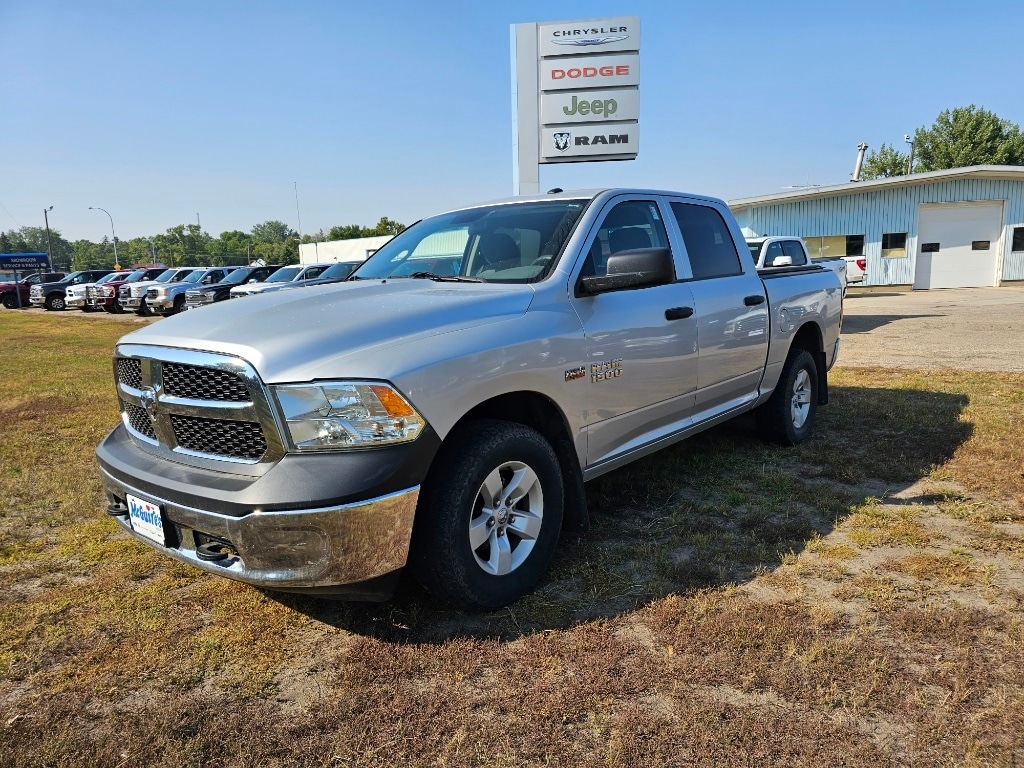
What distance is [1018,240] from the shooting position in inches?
1037

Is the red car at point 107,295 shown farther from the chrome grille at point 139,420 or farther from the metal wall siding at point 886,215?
the chrome grille at point 139,420

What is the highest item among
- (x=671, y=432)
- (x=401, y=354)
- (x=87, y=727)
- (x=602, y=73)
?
(x=602, y=73)

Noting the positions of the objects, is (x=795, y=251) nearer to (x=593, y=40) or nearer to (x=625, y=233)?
(x=593, y=40)

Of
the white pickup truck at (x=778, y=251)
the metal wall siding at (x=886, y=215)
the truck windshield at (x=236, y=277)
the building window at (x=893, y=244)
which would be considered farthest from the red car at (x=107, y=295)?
the building window at (x=893, y=244)

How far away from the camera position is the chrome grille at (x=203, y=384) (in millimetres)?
2586

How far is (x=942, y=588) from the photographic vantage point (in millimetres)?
3182

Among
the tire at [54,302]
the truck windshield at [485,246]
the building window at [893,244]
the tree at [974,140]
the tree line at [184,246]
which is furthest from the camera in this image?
the tree line at [184,246]

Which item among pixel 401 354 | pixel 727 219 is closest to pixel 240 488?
pixel 401 354

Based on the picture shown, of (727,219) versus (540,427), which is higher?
(727,219)

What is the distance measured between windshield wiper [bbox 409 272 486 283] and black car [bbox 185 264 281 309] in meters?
18.3

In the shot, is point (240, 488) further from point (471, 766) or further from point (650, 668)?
point (650, 668)

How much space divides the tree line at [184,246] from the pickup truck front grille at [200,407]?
85.1m

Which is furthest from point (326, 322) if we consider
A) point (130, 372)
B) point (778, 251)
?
point (778, 251)

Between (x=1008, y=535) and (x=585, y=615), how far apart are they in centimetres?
251
